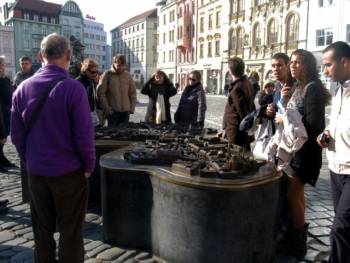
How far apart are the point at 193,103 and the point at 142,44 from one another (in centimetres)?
7170

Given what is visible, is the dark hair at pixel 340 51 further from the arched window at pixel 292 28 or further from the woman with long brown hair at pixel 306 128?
the arched window at pixel 292 28

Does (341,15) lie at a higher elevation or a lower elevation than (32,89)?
higher

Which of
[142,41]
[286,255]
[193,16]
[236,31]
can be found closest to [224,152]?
[286,255]

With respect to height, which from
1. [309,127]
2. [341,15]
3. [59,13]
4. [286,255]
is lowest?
[286,255]

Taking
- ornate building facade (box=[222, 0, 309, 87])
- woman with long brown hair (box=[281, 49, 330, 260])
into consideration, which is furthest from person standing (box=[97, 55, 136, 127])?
ornate building facade (box=[222, 0, 309, 87])

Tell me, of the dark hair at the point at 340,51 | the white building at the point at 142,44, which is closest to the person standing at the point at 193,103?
the dark hair at the point at 340,51

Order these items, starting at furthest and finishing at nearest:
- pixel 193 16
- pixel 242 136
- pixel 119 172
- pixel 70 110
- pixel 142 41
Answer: pixel 142 41
pixel 193 16
pixel 242 136
pixel 119 172
pixel 70 110

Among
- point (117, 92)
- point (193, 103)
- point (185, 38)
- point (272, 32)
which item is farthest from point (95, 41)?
point (193, 103)

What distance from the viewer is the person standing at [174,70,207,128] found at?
6.76m

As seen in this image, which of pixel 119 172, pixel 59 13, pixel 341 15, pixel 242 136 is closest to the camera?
pixel 119 172

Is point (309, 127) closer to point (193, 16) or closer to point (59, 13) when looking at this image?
point (193, 16)

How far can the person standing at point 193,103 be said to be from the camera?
266 inches

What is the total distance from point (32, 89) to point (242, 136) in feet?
9.49

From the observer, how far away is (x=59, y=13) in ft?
276
